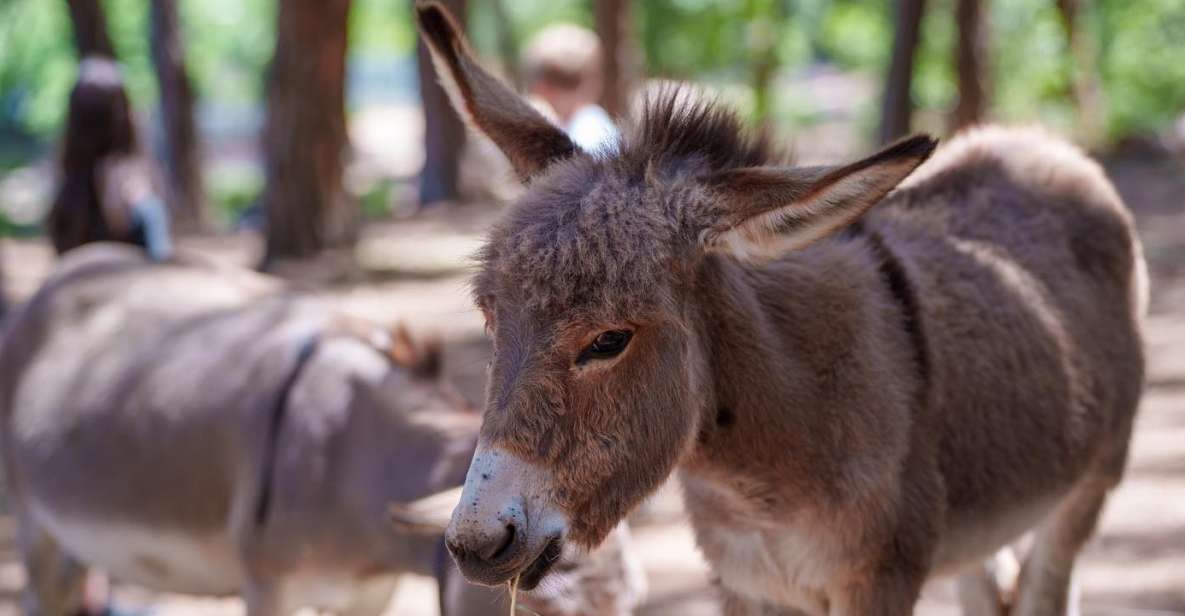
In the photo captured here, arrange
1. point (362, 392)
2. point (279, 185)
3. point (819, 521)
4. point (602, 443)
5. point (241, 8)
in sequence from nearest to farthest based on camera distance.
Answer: point (602, 443)
point (819, 521)
point (362, 392)
point (279, 185)
point (241, 8)

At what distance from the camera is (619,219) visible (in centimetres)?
246

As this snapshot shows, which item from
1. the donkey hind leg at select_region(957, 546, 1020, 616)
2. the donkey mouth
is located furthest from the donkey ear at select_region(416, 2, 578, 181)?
the donkey hind leg at select_region(957, 546, 1020, 616)

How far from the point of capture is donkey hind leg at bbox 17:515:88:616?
185 inches

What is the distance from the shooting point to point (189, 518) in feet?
13.0

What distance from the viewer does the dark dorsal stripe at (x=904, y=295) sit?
3.02 m

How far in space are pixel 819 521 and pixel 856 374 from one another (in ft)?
1.15

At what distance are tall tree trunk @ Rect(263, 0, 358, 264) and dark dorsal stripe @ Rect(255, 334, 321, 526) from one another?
611cm

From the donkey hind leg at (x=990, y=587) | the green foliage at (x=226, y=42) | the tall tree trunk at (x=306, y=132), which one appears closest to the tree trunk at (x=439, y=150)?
the tall tree trunk at (x=306, y=132)

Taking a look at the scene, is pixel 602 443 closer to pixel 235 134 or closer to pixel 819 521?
pixel 819 521

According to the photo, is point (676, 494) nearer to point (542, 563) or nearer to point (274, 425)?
point (274, 425)

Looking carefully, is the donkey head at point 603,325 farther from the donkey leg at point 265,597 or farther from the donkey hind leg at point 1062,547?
the donkey hind leg at point 1062,547

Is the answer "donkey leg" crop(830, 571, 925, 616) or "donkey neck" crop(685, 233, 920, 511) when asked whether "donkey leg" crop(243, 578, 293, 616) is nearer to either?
"donkey neck" crop(685, 233, 920, 511)

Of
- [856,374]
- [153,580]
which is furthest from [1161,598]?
[153,580]

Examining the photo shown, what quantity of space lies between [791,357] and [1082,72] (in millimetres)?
15709
